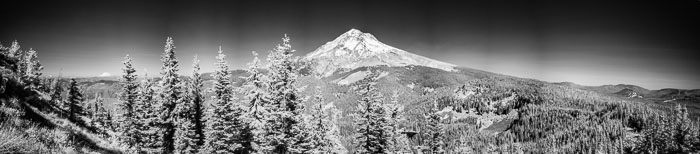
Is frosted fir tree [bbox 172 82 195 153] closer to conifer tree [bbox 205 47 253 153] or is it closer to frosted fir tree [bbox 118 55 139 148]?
conifer tree [bbox 205 47 253 153]

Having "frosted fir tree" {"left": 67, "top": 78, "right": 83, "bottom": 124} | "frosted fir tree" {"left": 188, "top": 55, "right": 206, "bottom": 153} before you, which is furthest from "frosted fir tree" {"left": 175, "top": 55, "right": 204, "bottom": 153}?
"frosted fir tree" {"left": 67, "top": 78, "right": 83, "bottom": 124}

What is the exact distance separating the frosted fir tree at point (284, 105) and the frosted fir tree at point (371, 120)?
18.4ft

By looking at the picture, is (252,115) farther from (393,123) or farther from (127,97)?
(127,97)

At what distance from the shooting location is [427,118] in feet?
119

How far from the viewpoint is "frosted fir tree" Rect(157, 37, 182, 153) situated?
93.1 feet

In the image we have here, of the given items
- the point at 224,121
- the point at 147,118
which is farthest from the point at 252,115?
the point at 147,118

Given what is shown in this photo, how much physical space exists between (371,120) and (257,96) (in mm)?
8901

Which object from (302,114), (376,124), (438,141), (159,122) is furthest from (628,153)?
(159,122)

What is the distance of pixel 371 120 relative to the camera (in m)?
26.4

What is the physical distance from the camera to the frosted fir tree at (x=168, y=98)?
28.4 meters

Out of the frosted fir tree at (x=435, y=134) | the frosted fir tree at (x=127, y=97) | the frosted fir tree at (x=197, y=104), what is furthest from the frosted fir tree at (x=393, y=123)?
the frosted fir tree at (x=127, y=97)

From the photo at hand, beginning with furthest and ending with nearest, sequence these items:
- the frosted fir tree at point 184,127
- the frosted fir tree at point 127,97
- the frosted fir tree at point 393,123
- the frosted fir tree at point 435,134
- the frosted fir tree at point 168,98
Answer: the frosted fir tree at point 435,134, the frosted fir tree at point 127,97, the frosted fir tree at point 168,98, the frosted fir tree at point 184,127, the frosted fir tree at point 393,123

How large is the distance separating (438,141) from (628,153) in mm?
97636

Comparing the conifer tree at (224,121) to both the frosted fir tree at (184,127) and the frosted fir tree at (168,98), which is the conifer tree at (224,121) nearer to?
the frosted fir tree at (184,127)
